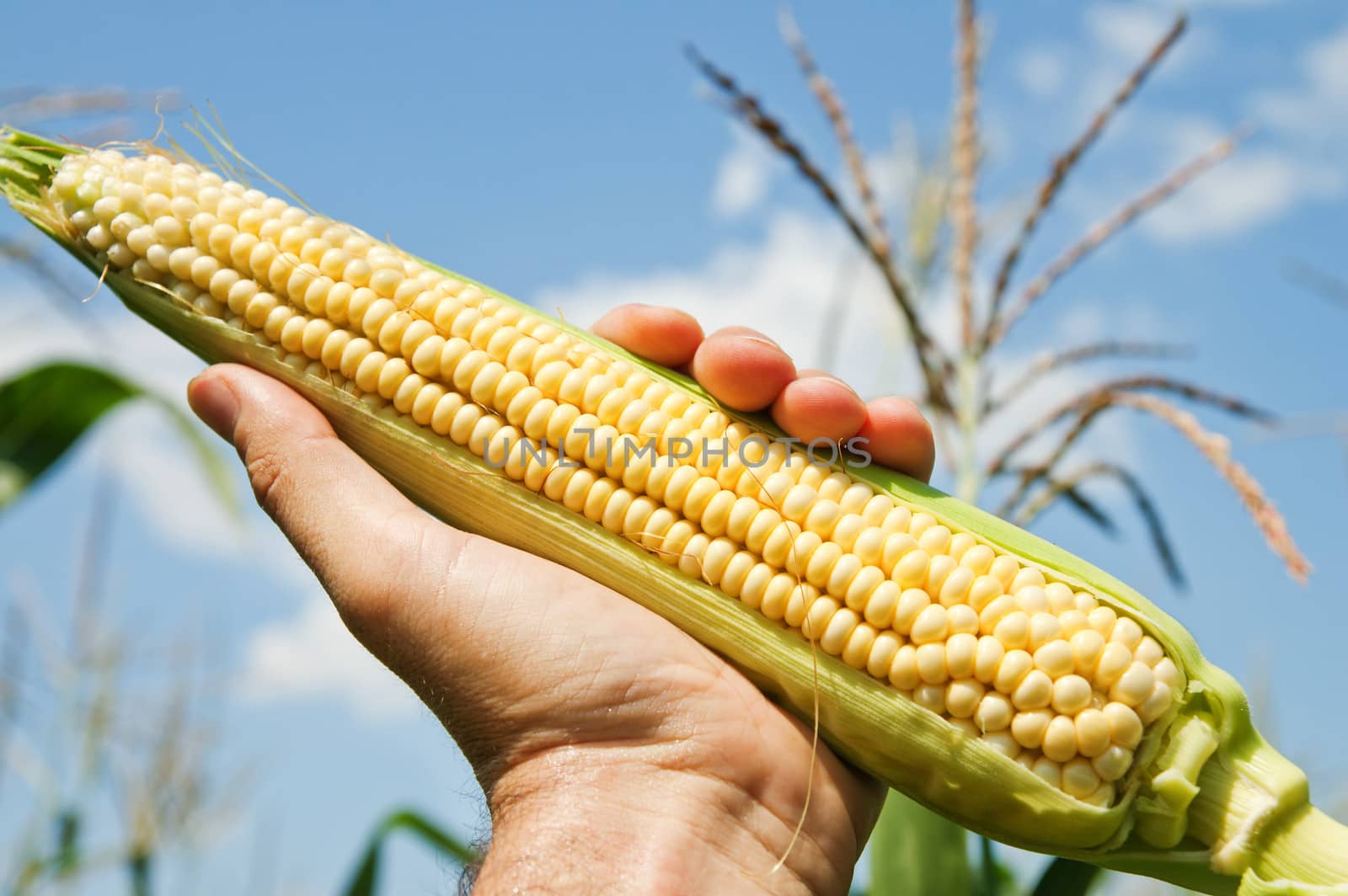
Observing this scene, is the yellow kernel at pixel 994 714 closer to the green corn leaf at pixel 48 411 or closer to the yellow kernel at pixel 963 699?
the yellow kernel at pixel 963 699

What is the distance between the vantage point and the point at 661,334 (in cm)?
265

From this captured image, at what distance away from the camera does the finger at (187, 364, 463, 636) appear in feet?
7.70

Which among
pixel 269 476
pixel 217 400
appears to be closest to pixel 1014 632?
pixel 269 476

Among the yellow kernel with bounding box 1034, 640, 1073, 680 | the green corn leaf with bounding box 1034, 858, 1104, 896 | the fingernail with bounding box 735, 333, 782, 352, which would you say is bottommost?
the green corn leaf with bounding box 1034, 858, 1104, 896

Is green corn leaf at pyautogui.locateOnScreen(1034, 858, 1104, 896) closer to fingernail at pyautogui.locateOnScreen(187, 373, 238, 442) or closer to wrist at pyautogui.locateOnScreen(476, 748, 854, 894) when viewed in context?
wrist at pyautogui.locateOnScreen(476, 748, 854, 894)

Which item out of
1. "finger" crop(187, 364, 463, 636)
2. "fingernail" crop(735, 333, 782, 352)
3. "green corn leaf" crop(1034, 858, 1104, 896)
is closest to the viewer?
"green corn leaf" crop(1034, 858, 1104, 896)

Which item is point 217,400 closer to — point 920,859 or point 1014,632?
point 1014,632

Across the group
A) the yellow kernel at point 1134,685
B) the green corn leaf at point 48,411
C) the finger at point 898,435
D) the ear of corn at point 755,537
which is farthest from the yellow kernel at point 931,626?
the green corn leaf at point 48,411

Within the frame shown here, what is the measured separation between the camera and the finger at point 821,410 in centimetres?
240

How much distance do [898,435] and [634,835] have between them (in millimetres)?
1140

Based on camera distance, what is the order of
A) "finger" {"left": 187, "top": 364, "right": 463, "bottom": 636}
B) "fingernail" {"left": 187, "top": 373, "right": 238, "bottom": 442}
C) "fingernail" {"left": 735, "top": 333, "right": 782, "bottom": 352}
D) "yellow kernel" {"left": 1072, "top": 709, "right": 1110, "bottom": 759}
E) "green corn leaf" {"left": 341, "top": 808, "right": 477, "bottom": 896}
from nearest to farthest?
"yellow kernel" {"left": 1072, "top": 709, "right": 1110, "bottom": 759}
"finger" {"left": 187, "top": 364, "right": 463, "bottom": 636}
"fingernail" {"left": 735, "top": 333, "right": 782, "bottom": 352}
"fingernail" {"left": 187, "top": 373, "right": 238, "bottom": 442}
"green corn leaf" {"left": 341, "top": 808, "right": 477, "bottom": 896}

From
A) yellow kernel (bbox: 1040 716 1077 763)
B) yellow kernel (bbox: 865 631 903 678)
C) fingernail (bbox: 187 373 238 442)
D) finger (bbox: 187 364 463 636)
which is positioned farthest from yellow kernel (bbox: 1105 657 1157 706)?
fingernail (bbox: 187 373 238 442)

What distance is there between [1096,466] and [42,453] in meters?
4.11

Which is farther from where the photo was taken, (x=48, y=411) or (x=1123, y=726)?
(x=48, y=411)
